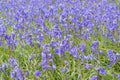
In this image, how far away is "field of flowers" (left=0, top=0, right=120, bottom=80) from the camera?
11.1 ft

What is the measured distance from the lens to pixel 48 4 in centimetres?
636


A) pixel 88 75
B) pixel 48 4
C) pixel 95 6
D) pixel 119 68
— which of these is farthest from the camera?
pixel 48 4

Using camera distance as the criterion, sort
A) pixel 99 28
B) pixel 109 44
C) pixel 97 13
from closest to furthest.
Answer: pixel 109 44, pixel 99 28, pixel 97 13

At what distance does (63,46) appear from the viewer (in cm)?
346

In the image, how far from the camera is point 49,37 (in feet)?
14.2

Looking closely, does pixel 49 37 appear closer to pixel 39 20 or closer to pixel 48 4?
pixel 39 20

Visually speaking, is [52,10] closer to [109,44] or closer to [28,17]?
[28,17]

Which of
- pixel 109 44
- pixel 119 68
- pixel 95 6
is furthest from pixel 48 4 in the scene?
pixel 119 68

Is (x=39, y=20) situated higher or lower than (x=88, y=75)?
higher

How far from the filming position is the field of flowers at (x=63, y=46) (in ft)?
11.1

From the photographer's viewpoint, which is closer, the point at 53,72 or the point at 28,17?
the point at 53,72

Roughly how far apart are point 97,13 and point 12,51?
1530 millimetres

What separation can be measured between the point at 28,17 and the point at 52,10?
39 cm

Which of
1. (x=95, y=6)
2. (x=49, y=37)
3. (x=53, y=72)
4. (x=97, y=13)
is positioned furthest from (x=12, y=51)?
(x=95, y=6)
